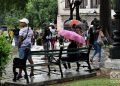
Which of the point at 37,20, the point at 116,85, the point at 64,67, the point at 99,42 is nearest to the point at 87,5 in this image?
the point at 37,20

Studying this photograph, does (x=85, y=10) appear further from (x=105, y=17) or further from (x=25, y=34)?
(x=25, y=34)

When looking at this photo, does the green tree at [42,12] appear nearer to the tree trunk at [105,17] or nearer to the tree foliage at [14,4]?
the tree foliage at [14,4]

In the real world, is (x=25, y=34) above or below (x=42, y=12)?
above

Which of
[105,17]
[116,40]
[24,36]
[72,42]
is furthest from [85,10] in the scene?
[24,36]

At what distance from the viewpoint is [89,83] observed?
13664 millimetres

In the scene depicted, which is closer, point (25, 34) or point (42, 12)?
point (25, 34)

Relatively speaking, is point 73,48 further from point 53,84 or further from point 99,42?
point 99,42

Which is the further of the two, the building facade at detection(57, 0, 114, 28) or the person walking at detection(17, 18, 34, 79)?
the building facade at detection(57, 0, 114, 28)

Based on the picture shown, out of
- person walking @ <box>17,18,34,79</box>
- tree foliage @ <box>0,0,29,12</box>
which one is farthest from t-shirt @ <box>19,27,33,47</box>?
tree foliage @ <box>0,0,29,12</box>

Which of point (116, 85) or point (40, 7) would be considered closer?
point (116, 85)

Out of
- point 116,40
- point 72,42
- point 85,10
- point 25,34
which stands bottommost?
point 85,10

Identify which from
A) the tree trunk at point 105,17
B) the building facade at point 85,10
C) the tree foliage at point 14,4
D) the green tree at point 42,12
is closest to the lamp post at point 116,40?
the tree trunk at point 105,17

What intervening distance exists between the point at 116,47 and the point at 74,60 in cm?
139

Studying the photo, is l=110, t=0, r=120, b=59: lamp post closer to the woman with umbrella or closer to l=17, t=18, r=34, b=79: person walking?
the woman with umbrella
